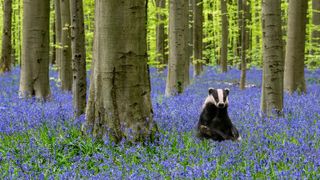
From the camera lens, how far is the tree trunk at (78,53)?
868 centimetres

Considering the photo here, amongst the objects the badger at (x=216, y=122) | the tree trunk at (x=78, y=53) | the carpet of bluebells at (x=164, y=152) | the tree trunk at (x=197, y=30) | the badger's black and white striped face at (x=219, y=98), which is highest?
the tree trunk at (x=197, y=30)

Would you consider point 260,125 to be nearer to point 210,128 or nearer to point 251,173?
point 210,128

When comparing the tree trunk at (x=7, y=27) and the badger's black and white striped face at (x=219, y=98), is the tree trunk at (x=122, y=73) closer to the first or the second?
the badger's black and white striped face at (x=219, y=98)

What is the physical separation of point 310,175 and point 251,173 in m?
0.65

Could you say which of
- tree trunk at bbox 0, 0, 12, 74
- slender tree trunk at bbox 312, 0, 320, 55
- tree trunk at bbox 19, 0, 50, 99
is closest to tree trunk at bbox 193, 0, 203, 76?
slender tree trunk at bbox 312, 0, 320, 55

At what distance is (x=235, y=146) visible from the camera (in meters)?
6.48

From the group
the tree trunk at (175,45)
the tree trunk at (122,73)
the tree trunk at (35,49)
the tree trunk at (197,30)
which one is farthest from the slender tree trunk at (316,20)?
the tree trunk at (122,73)

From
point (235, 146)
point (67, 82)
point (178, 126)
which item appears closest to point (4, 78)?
point (67, 82)

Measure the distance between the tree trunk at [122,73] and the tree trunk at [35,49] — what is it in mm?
6516

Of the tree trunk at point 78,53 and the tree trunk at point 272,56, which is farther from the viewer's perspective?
the tree trunk at point 272,56

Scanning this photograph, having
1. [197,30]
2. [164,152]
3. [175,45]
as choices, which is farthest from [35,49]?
[197,30]

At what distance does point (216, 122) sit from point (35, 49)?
7.52m

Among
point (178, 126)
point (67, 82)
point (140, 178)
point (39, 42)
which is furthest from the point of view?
point (67, 82)

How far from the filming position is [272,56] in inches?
367
